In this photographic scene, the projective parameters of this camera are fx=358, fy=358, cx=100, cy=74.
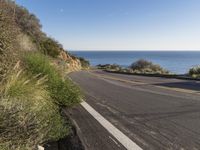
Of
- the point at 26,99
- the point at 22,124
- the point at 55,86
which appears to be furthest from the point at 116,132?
the point at 55,86

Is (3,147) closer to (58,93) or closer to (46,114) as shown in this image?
(46,114)

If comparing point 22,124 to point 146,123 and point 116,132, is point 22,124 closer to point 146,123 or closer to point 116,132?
point 116,132

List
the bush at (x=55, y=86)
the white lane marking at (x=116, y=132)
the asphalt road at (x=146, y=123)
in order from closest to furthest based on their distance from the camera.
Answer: the white lane marking at (x=116, y=132)
the asphalt road at (x=146, y=123)
the bush at (x=55, y=86)

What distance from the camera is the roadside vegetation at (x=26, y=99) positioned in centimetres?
568

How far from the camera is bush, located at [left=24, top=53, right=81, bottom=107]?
10281 mm

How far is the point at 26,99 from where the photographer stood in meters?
7.91

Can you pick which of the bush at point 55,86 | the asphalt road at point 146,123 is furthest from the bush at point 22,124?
the bush at point 55,86

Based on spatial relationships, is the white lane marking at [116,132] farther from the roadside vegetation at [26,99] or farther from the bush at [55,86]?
the roadside vegetation at [26,99]

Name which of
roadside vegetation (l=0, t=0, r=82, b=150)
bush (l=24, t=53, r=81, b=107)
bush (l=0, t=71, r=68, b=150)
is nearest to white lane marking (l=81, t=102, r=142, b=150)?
bush (l=24, t=53, r=81, b=107)

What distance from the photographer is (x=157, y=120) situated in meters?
8.78

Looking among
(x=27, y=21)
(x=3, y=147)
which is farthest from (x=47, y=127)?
(x=27, y=21)

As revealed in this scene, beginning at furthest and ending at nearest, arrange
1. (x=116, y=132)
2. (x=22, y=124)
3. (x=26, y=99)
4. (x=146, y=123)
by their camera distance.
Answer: (x=146, y=123), (x=26, y=99), (x=116, y=132), (x=22, y=124)

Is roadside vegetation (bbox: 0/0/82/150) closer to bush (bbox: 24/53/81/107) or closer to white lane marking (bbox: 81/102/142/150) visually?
bush (bbox: 24/53/81/107)

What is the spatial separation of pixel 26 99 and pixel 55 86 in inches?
111
